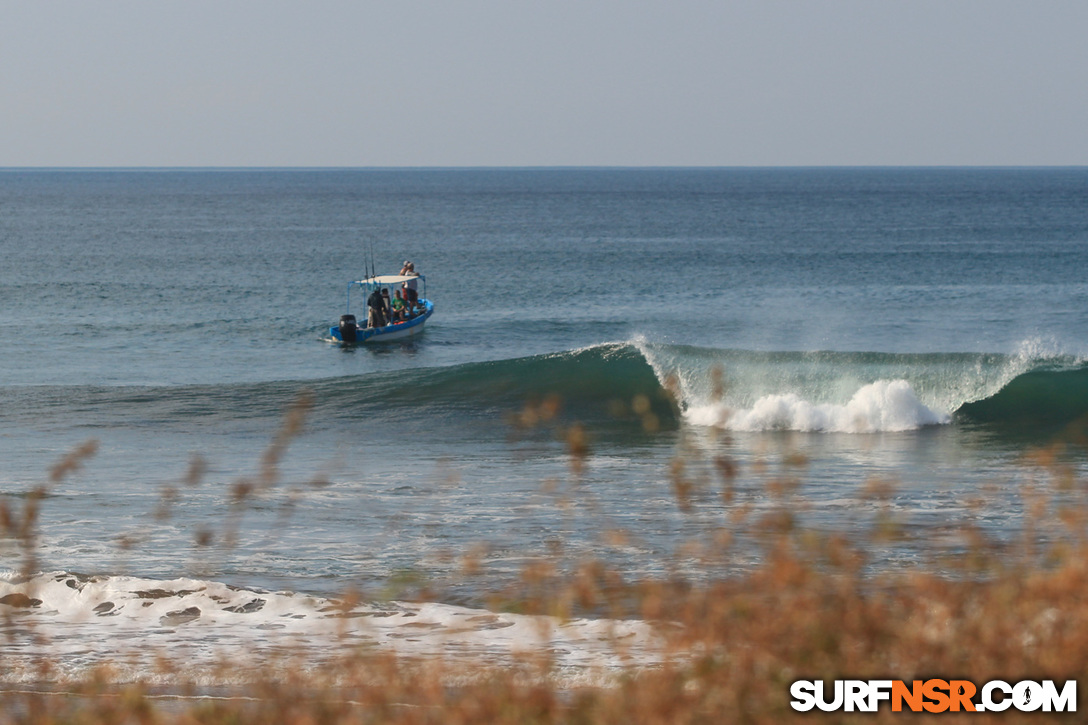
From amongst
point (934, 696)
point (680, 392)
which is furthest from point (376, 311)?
point (934, 696)

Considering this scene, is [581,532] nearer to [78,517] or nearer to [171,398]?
[78,517]

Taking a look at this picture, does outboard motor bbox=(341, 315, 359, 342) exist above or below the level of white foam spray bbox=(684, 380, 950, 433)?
above

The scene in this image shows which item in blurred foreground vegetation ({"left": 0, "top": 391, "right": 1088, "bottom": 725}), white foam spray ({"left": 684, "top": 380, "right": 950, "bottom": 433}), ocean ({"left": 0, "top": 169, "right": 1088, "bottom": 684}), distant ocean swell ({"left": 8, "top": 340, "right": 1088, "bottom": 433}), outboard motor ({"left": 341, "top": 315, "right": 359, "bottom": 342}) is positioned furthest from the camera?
outboard motor ({"left": 341, "top": 315, "right": 359, "bottom": 342})

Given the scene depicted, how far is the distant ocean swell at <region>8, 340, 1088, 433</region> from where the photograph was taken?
20797 mm

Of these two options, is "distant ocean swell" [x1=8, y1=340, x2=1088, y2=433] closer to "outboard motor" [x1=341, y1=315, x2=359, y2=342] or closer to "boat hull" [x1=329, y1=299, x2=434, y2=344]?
"outboard motor" [x1=341, y1=315, x2=359, y2=342]

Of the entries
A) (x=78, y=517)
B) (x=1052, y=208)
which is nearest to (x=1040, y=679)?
(x=78, y=517)

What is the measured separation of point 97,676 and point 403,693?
3.64 feet

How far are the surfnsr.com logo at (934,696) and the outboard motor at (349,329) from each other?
101 ft

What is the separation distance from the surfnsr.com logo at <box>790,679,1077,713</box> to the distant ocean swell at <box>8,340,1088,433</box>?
1574 cm

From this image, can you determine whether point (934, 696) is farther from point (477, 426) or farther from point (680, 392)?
point (680, 392)

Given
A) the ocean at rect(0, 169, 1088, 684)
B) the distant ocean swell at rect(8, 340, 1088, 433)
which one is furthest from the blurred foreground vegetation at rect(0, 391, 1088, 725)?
the distant ocean swell at rect(8, 340, 1088, 433)

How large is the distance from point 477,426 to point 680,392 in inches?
158

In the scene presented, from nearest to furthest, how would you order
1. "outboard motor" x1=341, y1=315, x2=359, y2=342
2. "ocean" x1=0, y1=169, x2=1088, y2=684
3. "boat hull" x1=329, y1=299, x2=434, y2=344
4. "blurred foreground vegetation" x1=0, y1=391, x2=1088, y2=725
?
"blurred foreground vegetation" x1=0, y1=391, x2=1088, y2=725, "ocean" x1=0, y1=169, x2=1088, y2=684, "outboard motor" x1=341, y1=315, x2=359, y2=342, "boat hull" x1=329, y1=299, x2=434, y2=344

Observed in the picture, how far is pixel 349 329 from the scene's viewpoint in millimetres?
33781
